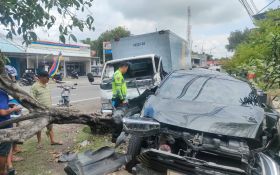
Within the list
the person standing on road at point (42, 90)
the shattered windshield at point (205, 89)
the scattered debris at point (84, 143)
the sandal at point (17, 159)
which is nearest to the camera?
the shattered windshield at point (205, 89)

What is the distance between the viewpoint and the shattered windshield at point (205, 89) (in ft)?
16.6

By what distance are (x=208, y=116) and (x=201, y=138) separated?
20.0 inches

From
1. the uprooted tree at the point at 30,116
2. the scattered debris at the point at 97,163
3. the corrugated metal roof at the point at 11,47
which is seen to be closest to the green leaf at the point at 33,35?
the uprooted tree at the point at 30,116

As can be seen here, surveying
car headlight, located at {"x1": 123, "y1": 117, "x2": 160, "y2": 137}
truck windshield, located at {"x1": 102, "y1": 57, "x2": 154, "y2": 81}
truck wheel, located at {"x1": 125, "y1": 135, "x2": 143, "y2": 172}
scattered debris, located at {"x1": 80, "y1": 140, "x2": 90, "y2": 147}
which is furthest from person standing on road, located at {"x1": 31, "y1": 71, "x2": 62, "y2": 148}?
truck windshield, located at {"x1": 102, "y1": 57, "x2": 154, "y2": 81}

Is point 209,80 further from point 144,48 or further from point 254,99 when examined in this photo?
point 144,48

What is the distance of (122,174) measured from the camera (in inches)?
184

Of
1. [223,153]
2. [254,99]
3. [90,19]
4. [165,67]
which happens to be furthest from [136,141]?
[165,67]

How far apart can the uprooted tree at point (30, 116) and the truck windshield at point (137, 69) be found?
518 cm

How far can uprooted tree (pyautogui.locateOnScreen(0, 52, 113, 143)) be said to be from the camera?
11.6 ft

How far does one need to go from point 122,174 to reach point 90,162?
1.78 ft

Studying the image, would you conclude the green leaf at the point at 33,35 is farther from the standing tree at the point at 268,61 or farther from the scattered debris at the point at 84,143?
the standing tree at the point at 268,61

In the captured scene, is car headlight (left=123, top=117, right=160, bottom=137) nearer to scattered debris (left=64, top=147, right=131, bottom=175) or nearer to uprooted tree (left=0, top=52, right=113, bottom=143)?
scattered debris (left=64, top=147, right=131, bottom=175)

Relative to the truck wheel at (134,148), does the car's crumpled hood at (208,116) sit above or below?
above

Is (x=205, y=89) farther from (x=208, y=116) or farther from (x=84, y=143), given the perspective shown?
(x=84, y=143)
